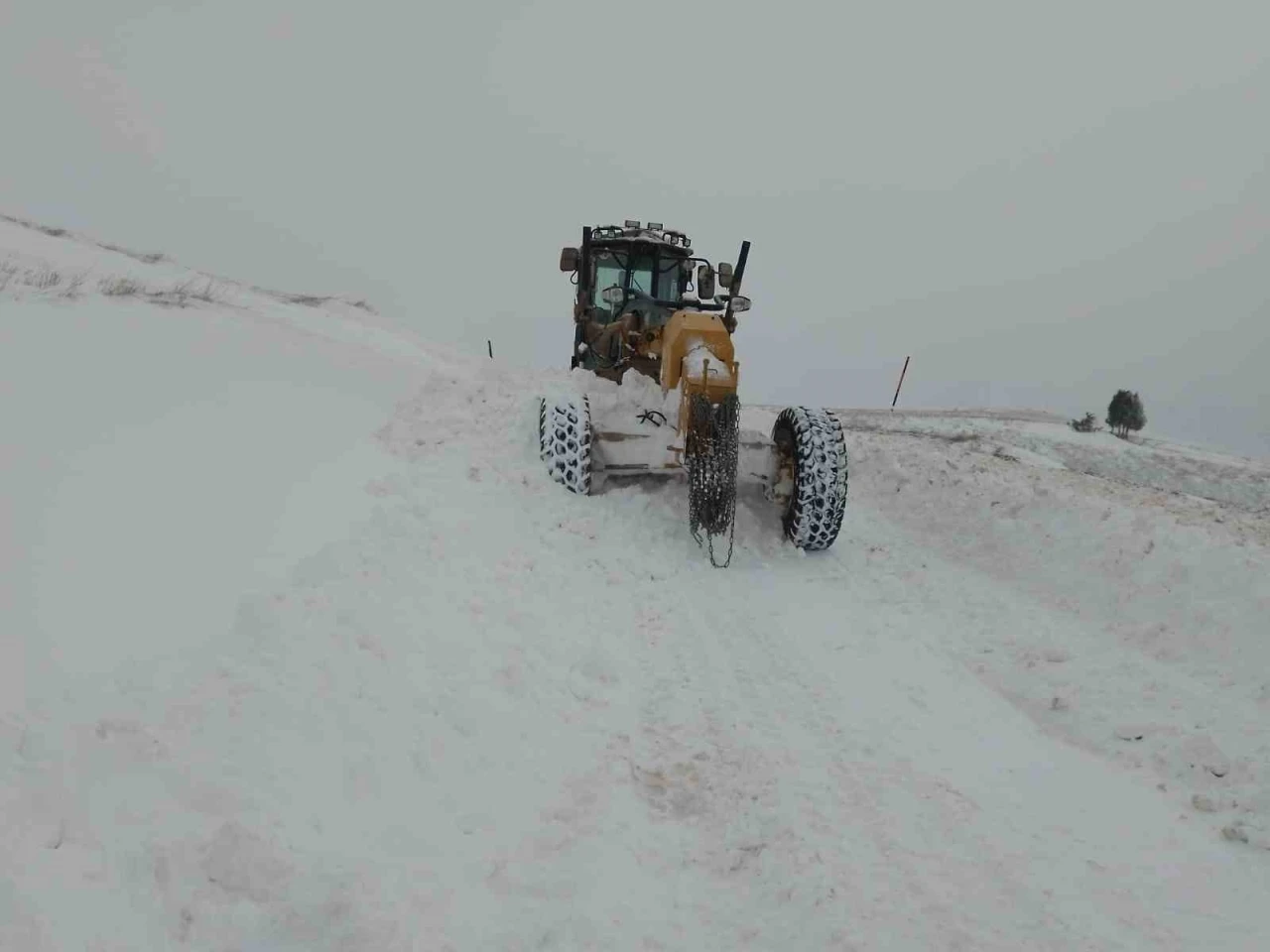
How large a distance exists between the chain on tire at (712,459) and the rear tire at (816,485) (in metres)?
0.74

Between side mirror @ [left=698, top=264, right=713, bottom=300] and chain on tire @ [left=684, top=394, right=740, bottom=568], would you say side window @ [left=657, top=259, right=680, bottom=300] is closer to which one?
side mirror @ [left=698, top=264, right=713, bottom=300]

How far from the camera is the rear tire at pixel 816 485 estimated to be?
6660 millimetres

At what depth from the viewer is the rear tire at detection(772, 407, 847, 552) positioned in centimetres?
666

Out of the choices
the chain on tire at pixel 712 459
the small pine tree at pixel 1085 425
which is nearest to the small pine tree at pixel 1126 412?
the small pine tree at pixel 1085 425

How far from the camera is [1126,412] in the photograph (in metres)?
23.9

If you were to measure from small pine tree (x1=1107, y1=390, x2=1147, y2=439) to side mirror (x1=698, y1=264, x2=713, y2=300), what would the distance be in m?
19.2

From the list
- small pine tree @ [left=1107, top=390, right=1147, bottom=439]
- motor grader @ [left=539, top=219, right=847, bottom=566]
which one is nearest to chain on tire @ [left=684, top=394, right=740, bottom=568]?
motor grader @ [left=539, top=219, right=847, bottom=566]

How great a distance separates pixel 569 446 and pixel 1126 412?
75.8 ft

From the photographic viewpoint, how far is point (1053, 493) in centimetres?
743

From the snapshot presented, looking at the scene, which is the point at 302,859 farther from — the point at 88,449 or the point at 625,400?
the point at 625,400

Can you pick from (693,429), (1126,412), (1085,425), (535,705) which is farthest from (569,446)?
(1126,412)

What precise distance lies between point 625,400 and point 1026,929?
6.07 m

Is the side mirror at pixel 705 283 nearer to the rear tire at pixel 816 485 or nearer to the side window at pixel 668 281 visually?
the side window at pixel 668 281

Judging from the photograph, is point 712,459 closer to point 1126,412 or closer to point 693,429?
point 693,429
